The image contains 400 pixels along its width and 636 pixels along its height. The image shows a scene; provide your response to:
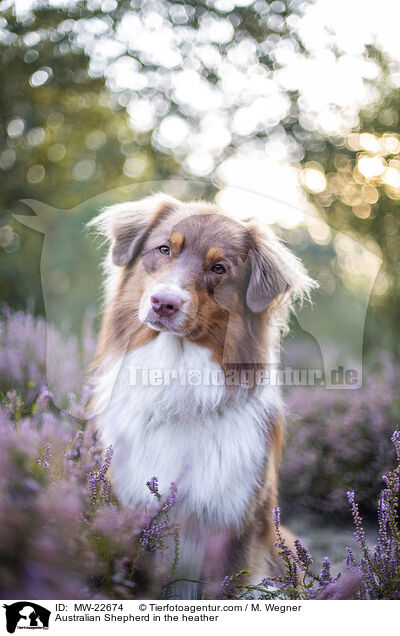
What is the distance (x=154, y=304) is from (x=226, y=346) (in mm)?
437

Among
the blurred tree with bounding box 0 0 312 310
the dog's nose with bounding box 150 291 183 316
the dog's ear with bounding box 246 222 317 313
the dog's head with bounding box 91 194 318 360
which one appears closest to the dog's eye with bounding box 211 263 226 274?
the dog's head with bounding box 91 194 318 360

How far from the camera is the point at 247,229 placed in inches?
84.7

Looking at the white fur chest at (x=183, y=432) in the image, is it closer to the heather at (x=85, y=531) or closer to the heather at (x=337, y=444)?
the heather at (x=85, y=531)

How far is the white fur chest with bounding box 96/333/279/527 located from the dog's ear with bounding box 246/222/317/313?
331 mm

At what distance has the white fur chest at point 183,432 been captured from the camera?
73.8 inches

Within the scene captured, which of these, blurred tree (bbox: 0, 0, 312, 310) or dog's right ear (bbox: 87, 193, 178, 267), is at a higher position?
blurred tree (bbox: 0, 0, 312, 310)

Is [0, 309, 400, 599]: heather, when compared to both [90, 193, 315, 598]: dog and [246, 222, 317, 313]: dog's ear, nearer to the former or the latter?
[90, 193, 315, 598]: dog

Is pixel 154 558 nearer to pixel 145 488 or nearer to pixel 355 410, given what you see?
pixel 145 488

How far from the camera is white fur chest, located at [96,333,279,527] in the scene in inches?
73.8

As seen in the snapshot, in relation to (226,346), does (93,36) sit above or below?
above

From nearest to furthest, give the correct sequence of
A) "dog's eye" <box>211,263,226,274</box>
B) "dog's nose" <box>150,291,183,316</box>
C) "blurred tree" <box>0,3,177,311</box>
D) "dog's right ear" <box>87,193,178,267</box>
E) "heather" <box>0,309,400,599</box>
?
"heather" <box>0,309,400,599</box> → "dog's nose" <box>150,291,183,316</box> → "dog's eye" <box>211,263,226,274</box> → "dog's right ear" <box>87,193,178,267</box> → "blurred tree" <box>0,3,177,311</box>
